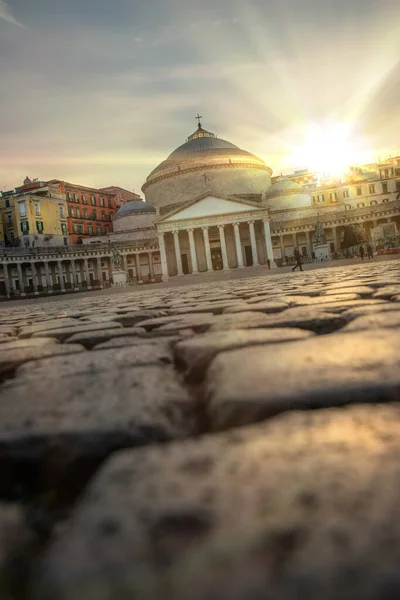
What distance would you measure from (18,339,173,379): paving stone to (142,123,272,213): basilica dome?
51294 mm

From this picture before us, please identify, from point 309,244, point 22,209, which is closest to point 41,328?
point 309,244

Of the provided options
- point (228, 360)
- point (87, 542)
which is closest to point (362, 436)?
Answer: point (87, 542)

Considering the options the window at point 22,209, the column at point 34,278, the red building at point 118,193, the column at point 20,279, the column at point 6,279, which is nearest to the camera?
the column at point 6,279

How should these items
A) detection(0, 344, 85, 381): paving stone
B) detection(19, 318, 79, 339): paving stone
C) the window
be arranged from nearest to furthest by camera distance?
detection(0, 344, 85, 381): paving stone < detection(19, 318, 79, 339): paving stone < the window

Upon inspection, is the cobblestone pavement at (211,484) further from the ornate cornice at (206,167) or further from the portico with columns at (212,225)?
the ornate cornice at (206,167)

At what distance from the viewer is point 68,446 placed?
976 millimetres

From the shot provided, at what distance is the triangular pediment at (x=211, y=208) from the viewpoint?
45.1 meters

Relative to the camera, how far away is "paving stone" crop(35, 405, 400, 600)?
22.0 inches

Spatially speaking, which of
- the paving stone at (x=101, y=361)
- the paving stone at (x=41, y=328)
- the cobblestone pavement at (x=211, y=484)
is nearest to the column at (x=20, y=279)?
the paving stone at (x=41, y=328)

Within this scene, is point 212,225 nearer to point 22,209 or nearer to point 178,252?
point 178,252

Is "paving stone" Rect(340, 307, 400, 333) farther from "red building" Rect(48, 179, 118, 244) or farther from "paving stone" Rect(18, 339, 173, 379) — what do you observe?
"red building" Rect(48, 179, 118, 244)

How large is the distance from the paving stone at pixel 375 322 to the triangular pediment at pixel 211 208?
43.3m

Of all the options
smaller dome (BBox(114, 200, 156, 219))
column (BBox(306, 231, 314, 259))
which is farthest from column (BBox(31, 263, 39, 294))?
column (BBox(306, 231, 314, 259))

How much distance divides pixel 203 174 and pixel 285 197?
10726 mm
